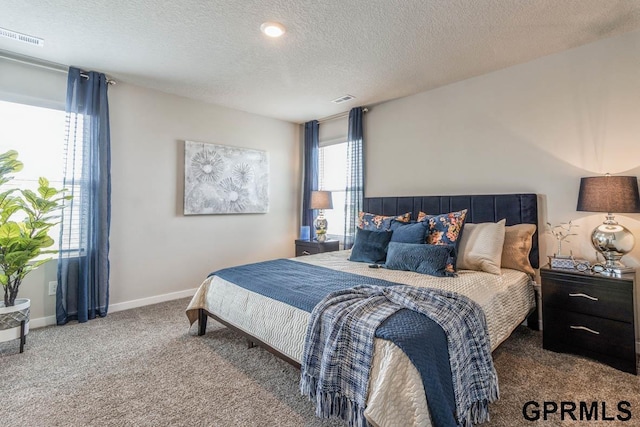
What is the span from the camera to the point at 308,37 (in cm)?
251

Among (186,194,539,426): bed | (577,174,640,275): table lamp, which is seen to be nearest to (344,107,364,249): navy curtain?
(186,194,539,426): bed

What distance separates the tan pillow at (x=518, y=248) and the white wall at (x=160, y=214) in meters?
3.24

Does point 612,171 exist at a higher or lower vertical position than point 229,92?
lower

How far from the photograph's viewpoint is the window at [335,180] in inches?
186

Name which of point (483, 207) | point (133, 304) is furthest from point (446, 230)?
point (133, 304)

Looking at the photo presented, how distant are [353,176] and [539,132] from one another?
7.09 feet

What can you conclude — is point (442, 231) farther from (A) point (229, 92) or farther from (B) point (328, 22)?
(A) point (229, 92)

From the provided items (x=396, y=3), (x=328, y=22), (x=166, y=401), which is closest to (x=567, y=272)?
(x=396, y=3)

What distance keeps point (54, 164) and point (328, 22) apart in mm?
3032

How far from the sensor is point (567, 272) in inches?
91.4

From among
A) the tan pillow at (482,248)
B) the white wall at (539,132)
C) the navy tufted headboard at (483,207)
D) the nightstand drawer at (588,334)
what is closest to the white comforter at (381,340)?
the tan pillow at (482,248)

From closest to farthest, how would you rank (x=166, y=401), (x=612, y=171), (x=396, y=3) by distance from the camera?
(x=166, y=401), (x=396, y=3), (x=612, y=171)

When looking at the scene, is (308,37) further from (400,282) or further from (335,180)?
(335,180)

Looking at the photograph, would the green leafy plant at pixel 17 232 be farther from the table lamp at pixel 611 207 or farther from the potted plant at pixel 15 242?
the table lamp at pixel 611 207
